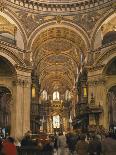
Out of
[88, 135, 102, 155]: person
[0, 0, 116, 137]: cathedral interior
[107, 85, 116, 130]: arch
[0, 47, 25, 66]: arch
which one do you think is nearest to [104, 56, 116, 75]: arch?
[0, 0, 116, 137]: cathedral interior

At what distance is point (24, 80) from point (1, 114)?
16.9 ft

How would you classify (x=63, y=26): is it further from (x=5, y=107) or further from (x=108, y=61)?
(x=5, y=107)

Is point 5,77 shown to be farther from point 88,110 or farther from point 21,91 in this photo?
point 88,110

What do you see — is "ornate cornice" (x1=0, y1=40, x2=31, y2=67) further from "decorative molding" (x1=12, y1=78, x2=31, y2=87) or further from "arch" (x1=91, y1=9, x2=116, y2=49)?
"arch" (x1=91, y1=9, x2=116, y2=49)

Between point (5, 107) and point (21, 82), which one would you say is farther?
point (5, 107)

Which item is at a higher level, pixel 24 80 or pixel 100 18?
pixel 100 18

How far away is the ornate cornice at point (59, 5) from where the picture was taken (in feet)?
98.9

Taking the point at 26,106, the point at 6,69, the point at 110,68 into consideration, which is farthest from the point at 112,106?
the point at 6,69

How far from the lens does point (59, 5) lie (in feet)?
103

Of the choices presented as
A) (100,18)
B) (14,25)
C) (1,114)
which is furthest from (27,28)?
(1,114)

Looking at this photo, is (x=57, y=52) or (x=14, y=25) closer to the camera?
(x=14, y=25)

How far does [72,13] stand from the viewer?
31219mm

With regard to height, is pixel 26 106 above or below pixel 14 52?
below

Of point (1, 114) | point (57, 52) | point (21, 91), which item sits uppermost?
point (57, 52)
